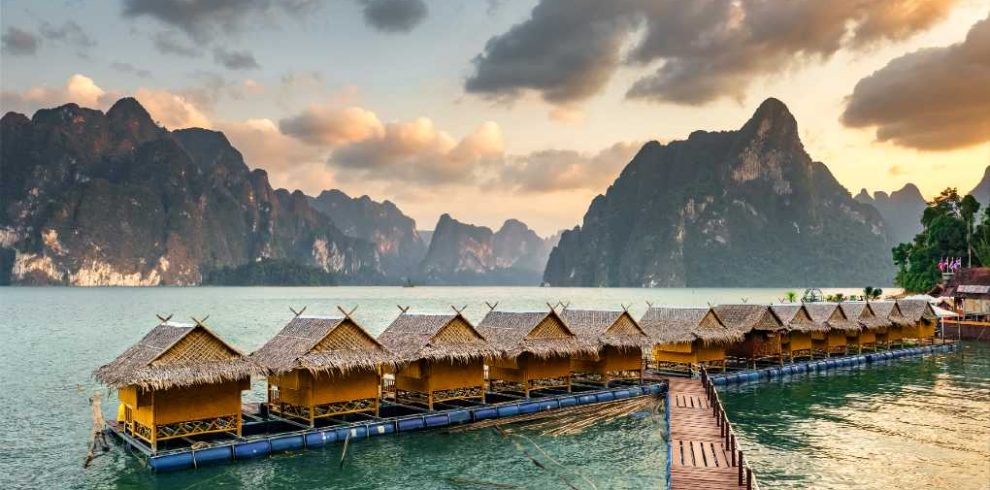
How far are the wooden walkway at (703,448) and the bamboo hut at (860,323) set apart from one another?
73.9 ft

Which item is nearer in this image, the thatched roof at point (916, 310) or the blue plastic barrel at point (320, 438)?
the blue plastic barrel at point (320, 438)

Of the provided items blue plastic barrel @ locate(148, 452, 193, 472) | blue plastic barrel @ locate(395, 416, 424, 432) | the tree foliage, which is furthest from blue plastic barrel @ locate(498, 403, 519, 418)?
the tree foliage

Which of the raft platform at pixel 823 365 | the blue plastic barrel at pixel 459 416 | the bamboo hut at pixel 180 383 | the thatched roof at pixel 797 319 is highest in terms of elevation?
the thatched roof at pixel 797 319

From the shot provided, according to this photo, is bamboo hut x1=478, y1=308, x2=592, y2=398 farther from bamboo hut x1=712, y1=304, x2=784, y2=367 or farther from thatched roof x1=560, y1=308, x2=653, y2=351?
bamboo hut x1=712, y1=304, x2=784, y2=367

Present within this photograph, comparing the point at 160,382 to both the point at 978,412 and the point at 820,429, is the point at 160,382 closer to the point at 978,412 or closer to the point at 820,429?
the point at 820,429

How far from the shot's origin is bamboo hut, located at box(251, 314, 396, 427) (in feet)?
74.1

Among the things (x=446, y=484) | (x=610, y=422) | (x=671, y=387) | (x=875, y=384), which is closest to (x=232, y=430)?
(x=446, y=484)

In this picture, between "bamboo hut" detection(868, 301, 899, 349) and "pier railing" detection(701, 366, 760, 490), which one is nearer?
"pier railing" detection(701, 366, 760, 490)

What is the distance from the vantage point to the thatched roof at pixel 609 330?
30000 mm

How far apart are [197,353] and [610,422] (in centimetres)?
1434

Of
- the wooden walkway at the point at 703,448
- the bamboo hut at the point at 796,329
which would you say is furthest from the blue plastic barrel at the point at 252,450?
the bamboo hut at the point at 796,329

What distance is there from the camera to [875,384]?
37688 mm

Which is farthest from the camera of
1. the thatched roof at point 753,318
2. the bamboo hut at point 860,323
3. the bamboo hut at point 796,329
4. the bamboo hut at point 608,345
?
the bamboo hut at point 860,323

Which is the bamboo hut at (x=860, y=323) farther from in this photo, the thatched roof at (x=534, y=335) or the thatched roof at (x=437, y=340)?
the thatched roof at (x=437, y=340)
